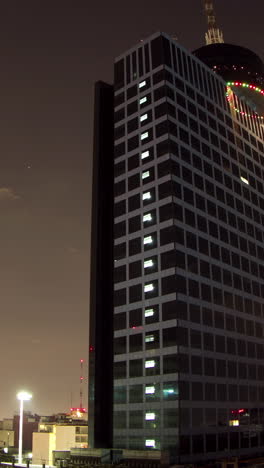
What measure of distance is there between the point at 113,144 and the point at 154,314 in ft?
166

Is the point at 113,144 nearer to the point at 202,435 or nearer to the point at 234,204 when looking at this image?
the point at 234,204

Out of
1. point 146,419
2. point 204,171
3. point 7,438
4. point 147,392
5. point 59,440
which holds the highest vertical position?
point 204,171

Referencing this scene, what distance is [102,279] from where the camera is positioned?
383 ft

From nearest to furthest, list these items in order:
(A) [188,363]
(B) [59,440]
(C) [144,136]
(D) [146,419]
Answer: (D) [146,419], (A) [188,363], (C) [144,136], (B) [59,440]

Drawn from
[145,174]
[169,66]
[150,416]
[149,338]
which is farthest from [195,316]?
[169,66]

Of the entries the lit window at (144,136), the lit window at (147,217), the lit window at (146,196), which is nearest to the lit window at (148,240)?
the lit window at (147,217)

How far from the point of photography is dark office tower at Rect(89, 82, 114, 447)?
352 ft

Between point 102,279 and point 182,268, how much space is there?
22687 millimetres

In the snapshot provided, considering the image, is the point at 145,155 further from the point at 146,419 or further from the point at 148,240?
the point at 146,419

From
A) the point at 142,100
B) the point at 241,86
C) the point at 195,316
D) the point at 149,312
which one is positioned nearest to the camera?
the point at 195,316

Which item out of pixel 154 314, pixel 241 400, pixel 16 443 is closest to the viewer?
pixel 154 314

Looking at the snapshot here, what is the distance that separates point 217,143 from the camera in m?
129

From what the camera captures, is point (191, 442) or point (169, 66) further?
point (169, 66)

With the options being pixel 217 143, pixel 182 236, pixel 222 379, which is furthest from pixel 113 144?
pixel 222 379
